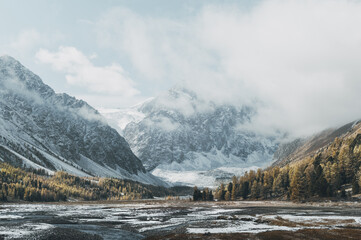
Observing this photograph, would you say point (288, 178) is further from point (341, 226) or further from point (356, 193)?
point (341, 226)

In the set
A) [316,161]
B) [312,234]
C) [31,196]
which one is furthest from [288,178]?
[31,196]

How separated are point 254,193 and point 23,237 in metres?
154

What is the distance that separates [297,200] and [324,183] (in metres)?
14.5

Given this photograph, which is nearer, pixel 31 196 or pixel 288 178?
pixel 288 178

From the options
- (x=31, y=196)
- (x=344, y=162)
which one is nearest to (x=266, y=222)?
(x=344, y=162)

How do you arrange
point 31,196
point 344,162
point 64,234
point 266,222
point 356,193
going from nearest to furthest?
point 64,234 → point 266,222 → point 356,193 → point 344,162 → point 31,196

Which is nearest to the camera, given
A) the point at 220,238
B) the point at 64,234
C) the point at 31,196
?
the point at 220,238

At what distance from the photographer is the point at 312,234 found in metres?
44.9

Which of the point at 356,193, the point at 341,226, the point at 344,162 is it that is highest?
the point at 344,162

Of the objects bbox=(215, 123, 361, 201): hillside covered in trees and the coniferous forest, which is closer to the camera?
the coniferous forest

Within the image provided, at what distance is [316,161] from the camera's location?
17275 cm

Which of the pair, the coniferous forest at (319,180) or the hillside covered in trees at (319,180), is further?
the hillside covered in trees at (319,180)

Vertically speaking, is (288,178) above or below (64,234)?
above

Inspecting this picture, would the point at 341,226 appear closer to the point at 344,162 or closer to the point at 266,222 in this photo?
the point at 266,222
